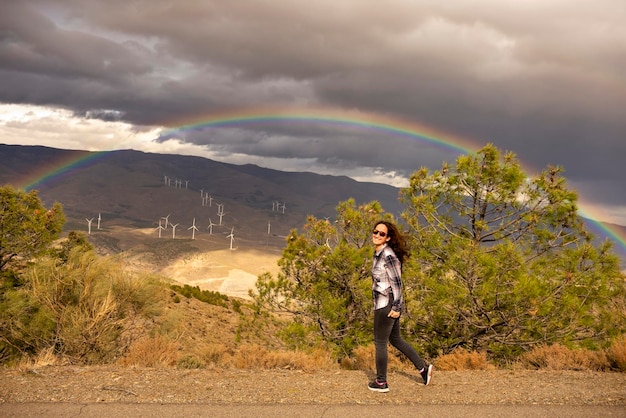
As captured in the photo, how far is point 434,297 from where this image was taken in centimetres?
1131

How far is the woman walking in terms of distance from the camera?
6613 mm

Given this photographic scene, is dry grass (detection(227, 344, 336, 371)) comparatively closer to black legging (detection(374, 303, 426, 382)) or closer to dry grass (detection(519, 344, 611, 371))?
black legging (detection(374, 303, 426, 382))

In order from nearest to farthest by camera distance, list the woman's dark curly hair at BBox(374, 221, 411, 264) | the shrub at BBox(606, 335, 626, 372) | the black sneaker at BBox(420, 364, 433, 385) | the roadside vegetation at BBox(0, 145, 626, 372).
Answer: the woman's dark curly hair at BBox(374, 221, 411, 264)
the black sneaker at BBox(420, 364, 433, 385)
the shrub at BBox(606, 335, 626, 372)
the roadside vegetation at BBox(0, 145, 626, 372)

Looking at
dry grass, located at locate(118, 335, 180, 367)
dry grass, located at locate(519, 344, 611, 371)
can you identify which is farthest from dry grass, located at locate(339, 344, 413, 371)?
dry grass, located at locate(118, 335, 180, 367)

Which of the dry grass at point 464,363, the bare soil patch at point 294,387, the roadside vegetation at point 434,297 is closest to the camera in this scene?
the bare soil patch at point 294,387

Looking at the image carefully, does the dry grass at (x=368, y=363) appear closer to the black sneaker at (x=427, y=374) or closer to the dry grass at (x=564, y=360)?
the black sneaker at (x=427, y=374)

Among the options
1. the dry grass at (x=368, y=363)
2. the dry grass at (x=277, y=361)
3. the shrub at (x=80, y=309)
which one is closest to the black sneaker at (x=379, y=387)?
the dry grass at (x=368, y=363)

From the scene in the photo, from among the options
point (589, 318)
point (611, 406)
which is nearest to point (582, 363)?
point (611, 406)

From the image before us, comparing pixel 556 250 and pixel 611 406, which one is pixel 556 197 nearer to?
pixel 556 250

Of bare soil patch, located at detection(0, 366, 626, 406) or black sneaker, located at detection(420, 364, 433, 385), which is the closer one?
bare soil patch, located at detection(0, 366, 626, 406)

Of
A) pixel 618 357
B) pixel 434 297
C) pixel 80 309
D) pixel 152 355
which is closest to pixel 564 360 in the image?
pixel 618 357

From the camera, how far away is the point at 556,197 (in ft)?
40.6

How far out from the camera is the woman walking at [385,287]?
21.7ft

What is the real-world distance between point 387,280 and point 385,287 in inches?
3.9
